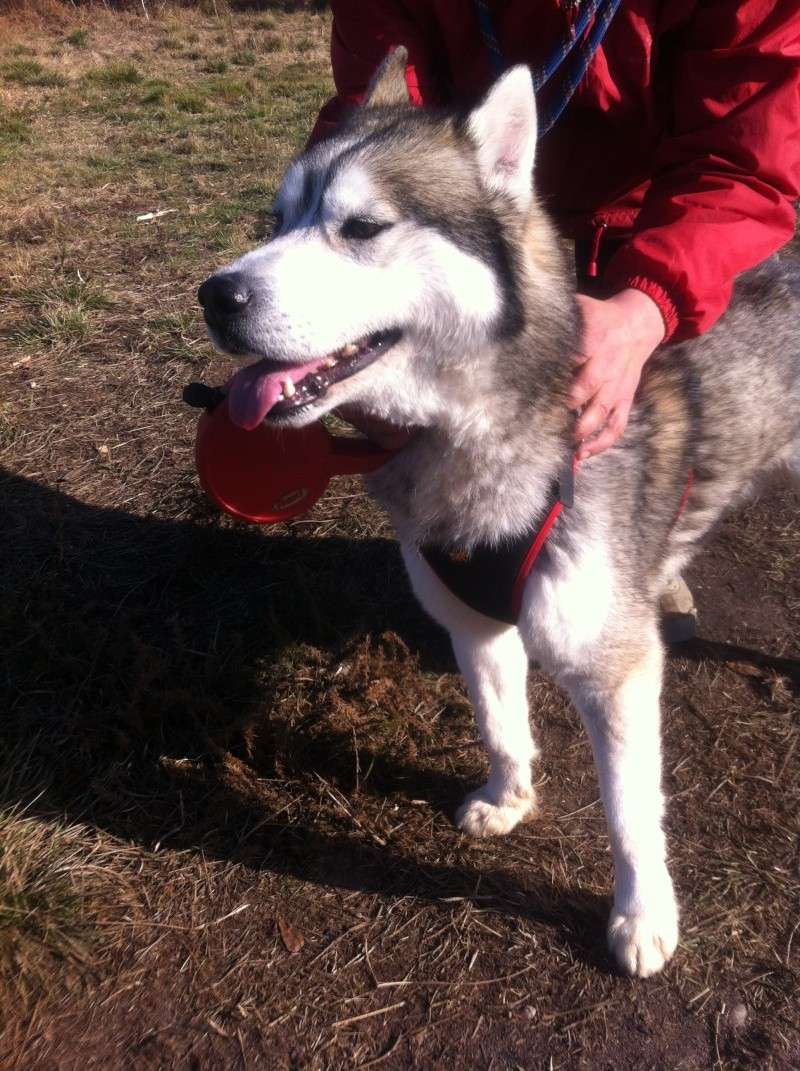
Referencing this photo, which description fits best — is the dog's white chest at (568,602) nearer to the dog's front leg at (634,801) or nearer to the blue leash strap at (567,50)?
the dog's front leg at (634,801)

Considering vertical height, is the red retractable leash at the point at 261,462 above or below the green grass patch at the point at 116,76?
above

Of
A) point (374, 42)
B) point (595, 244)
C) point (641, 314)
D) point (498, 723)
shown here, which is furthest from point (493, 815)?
point (374, 42)

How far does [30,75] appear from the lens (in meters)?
11.3

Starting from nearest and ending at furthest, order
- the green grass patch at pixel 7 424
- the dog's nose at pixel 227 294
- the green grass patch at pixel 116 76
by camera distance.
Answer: the dog's nose at pixel 227 294 < the green grass patch at pixel 7 424 < the green grass patch at pixel 116 76

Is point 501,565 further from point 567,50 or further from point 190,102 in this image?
point 190,102

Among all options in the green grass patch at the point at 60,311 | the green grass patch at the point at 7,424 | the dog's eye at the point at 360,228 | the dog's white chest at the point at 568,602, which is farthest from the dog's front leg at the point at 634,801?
the green grass patch at the point at 60,311

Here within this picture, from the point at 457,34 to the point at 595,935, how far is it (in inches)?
99.6

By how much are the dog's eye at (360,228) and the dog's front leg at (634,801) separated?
113 centimetres

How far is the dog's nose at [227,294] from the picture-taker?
159 centimetres

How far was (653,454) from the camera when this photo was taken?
2.13 metres

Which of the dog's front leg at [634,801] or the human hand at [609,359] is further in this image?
the dog's front leg at [634,801]

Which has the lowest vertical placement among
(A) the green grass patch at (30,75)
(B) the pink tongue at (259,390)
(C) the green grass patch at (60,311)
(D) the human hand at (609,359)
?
(C) the green grass patch at (60,311)

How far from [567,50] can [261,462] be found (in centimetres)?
130

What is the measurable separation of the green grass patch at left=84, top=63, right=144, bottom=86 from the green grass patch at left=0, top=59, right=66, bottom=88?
0.43 m
